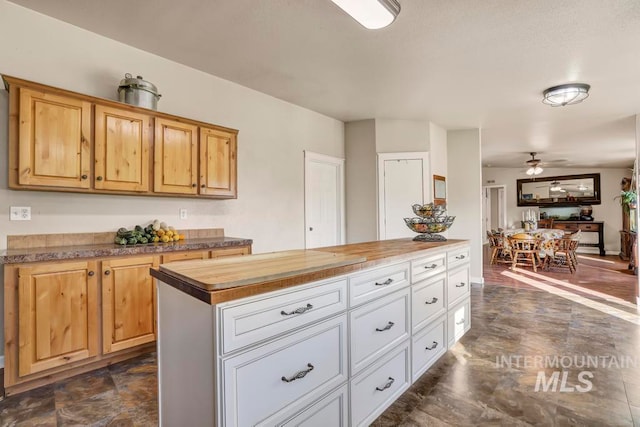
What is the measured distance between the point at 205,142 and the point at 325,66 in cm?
142

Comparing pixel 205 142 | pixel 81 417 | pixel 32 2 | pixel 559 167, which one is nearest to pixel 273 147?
pixel 205 142

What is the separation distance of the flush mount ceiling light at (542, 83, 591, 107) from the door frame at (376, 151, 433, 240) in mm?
1656

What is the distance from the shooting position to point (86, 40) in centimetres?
269

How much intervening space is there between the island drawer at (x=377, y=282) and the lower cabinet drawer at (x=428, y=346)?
1.54 ft

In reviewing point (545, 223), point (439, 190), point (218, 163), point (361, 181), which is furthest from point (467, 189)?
point (545, 223)

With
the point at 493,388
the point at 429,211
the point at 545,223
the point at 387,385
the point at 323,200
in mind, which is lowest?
the point at 493,388

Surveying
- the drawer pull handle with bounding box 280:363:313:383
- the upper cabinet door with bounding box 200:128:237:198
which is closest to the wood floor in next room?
the drawer pull handle with bounding box 280:363:313:383

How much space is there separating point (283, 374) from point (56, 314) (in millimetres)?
1820

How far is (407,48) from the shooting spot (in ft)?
9.38

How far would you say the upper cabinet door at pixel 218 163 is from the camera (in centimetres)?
314

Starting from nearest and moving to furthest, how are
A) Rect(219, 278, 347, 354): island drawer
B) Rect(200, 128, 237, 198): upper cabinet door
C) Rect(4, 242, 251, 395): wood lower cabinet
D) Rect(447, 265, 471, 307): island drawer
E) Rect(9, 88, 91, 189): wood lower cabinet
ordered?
Rect(219, 278, 347, 354): island drawer
Rect(4, 242, 251, 395): wood lower cabinet
Rect(9, 88, 91, 189): wood lower cabinet
Rect(447, 265, 471, 307): island drawer
Rect(200, 128, 237, 198): upper cabinet door

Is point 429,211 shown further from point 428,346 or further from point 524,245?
point 524,245

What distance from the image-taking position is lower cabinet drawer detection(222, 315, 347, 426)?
1.14 m

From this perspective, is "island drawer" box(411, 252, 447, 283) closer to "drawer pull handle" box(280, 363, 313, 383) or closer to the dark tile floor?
the dark tile floor
